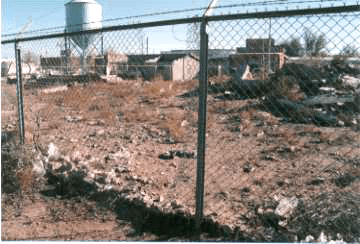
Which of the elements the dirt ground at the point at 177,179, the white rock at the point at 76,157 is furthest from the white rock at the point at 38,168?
the white rock at the point at 76,157

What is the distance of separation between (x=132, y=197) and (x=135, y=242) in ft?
3.06


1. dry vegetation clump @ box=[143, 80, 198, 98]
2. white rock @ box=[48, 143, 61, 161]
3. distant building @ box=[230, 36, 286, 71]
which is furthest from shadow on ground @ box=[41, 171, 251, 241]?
dry vegetation clump @ box=[143, 80, 198, 98]

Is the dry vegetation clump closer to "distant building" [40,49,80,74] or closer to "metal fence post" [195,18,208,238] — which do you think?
"distant building" [40,49,80,74]

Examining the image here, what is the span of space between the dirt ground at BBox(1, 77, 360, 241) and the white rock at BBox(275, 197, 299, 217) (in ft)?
0.28

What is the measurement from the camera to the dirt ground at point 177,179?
3.98 meters

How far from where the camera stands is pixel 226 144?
8.07m

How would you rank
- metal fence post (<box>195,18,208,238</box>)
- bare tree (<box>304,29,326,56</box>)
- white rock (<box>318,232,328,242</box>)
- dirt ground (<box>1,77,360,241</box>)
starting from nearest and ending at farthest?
white rock (<box>318,232,328,242</box>), metal fence post (<box>195,18,208,238</box>), dirt ground (<box>1,77,360,241</box>), bare tree (<box>304,29,326,56</box>)

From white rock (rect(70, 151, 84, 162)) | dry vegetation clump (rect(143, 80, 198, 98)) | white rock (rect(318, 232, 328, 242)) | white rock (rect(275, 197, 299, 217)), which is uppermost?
dry vegetation clump (rect(143, 80, 198, 98))

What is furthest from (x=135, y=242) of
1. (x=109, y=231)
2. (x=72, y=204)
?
(x=72, y=204)

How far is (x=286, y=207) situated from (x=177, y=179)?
1888mm

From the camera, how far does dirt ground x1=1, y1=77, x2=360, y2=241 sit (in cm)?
398

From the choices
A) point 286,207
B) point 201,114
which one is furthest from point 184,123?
point 201,114

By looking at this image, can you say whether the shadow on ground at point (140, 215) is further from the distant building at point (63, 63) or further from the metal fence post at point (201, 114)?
the distant building at point (63, 63)

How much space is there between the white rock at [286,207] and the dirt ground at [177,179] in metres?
0.08
